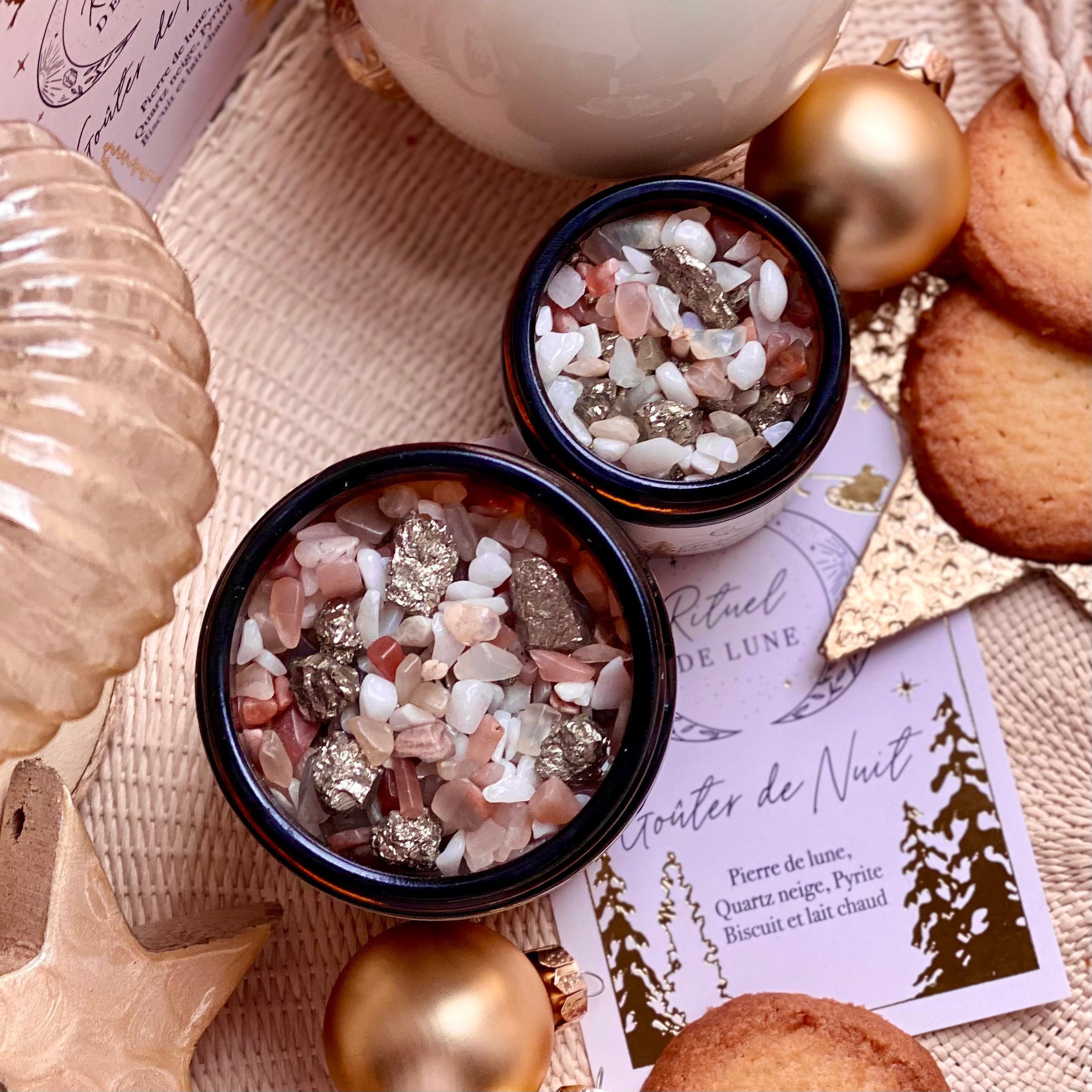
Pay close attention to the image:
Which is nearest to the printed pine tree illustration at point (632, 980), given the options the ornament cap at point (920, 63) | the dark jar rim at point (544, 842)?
the dark jar rim at point (544, 842)

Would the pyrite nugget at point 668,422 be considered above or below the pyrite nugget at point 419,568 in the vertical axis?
above

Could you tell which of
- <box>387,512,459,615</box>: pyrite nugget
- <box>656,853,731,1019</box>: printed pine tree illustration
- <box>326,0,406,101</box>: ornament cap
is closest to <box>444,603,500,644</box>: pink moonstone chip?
<box>387,512,459,615</box>: pyrite nugget

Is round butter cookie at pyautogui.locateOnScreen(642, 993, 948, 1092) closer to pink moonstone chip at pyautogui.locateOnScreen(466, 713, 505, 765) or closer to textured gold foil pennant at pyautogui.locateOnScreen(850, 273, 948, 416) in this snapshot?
pink moonstone chip at pyautogui.locateOnScreen(466, 713, 505, 765)

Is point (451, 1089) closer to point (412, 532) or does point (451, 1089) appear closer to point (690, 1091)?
point (690, 1091)

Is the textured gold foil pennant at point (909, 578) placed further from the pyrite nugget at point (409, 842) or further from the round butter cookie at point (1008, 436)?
the pyrite nugget at point (409, 842)

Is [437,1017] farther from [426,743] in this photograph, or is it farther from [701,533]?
[701,533]

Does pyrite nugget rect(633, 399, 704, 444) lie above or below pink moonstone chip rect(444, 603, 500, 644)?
above
